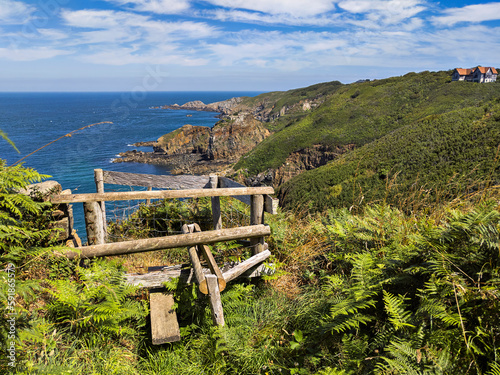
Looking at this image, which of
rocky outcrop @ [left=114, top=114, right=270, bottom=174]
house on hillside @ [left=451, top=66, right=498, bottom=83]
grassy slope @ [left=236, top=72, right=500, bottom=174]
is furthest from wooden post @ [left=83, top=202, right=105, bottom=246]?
house on hillside @ [left=451, top=66, right=498, bottom=83]

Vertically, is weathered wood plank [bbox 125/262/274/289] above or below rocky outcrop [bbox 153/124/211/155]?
above

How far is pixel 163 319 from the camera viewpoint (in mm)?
2873

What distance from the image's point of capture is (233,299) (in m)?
3.20

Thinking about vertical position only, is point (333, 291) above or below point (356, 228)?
below

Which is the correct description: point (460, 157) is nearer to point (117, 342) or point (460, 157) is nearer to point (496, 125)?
point (496, 125)

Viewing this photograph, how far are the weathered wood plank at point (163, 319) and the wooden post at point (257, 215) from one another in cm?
117

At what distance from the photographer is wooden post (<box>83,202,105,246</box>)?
3.41m

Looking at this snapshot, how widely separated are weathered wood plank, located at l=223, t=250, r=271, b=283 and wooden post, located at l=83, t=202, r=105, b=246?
1657 millimetres

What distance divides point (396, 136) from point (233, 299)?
6994cm

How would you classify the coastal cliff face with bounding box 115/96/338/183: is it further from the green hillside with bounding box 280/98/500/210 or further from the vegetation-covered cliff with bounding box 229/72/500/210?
the green hillside with bounding box 280/98/500/210

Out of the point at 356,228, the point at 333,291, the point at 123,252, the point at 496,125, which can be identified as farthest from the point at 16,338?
the point at 496,125

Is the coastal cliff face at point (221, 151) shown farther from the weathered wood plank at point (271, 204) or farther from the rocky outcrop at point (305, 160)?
the weathered wood plank at point (271, 204)

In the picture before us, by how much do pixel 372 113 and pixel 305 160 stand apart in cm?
3161

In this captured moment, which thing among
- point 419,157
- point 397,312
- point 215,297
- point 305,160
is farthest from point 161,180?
point 305,160
